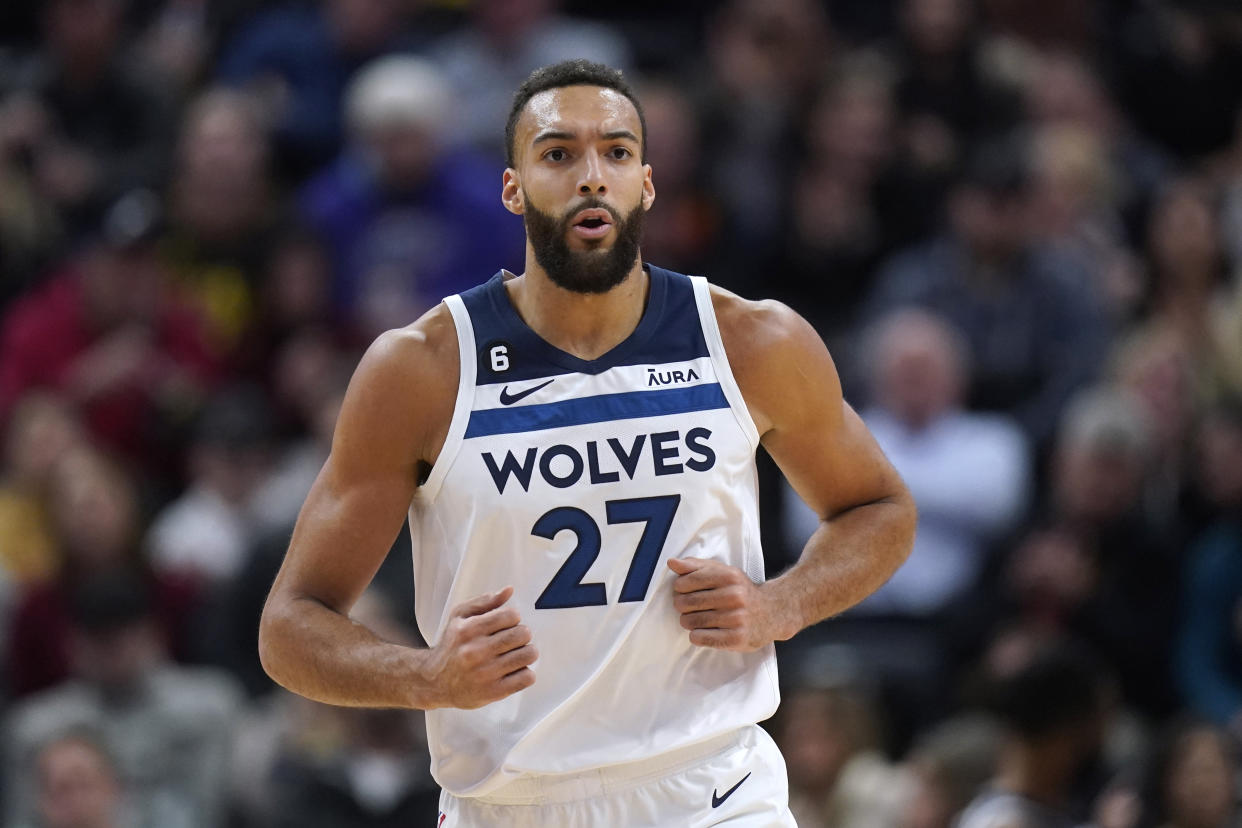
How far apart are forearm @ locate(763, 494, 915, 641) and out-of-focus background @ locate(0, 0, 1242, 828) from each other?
190 cm

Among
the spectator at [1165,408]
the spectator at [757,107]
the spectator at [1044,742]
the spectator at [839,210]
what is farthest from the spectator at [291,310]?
the spectator at [1044,742]

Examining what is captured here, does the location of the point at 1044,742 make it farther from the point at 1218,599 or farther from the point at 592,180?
the point at 592,180

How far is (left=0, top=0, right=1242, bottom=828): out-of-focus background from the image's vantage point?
874 centimetres

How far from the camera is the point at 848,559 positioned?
17.4ft

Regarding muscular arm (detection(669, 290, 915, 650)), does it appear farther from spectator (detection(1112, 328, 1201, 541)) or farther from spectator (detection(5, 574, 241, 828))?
spectator (detection(5, 574, 241, 828))

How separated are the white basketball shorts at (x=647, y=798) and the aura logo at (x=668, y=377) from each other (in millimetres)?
944

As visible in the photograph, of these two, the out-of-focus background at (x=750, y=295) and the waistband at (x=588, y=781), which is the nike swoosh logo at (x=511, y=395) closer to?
the waistband at (x=588, y=781)

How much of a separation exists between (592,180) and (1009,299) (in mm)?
5921

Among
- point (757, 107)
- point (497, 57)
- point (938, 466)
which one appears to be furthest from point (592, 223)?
point (497, 57)

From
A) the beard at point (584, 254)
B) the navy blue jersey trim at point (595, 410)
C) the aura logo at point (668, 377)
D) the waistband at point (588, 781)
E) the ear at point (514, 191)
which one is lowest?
the waistband at point (588, 781)

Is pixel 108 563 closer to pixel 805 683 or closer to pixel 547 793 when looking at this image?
pixel 805 683

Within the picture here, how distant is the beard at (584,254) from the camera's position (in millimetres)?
5102

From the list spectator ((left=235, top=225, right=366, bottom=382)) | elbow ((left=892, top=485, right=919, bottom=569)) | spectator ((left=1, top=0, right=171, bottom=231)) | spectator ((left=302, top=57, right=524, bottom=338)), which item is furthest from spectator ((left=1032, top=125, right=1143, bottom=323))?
elbow ((left=892, top=485, right=919, bottom=569))

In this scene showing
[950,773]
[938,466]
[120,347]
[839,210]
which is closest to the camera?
[950,773]
